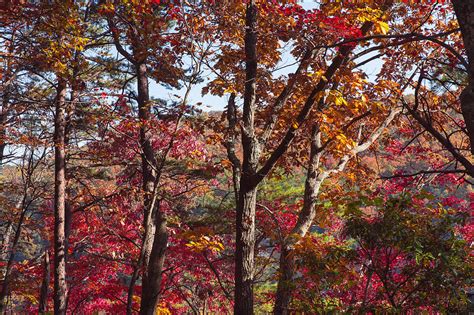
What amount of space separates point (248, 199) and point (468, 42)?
10.5 feet

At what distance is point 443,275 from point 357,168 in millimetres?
4908

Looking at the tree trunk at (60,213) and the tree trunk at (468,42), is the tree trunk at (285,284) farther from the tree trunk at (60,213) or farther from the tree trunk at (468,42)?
the tree trunk at (60,213)

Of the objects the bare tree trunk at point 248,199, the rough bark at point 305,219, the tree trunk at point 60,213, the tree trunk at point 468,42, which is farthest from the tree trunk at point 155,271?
the tree trunk at point 468,42

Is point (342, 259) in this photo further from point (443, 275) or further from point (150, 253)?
point (150, 253)

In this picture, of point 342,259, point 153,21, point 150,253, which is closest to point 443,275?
point 342,259

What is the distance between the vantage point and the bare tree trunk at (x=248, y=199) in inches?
185

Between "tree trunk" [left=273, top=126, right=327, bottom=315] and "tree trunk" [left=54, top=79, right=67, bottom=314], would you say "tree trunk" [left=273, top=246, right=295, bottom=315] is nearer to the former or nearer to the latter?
"tree trunk" [left=273, top=126, right=327, bottom=315]

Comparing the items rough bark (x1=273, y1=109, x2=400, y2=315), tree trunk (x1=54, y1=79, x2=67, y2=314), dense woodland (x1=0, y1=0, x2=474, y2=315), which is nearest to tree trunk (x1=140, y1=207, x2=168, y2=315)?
dense woodland (x1=0, y1=0, x2=474, y2=315)

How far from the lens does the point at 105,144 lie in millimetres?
10109

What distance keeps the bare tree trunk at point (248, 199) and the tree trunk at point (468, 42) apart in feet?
9.33

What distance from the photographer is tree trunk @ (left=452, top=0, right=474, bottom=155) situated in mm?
2125

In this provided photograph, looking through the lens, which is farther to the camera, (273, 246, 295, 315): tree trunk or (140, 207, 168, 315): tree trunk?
(140, 207, 168, 315): tree trunk

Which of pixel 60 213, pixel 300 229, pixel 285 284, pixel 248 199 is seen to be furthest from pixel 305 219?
pixel 60 213

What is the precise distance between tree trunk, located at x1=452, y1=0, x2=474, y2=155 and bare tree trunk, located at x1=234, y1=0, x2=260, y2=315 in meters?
2.84
